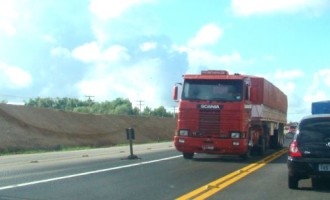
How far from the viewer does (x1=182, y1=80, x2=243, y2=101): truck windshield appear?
21422mm

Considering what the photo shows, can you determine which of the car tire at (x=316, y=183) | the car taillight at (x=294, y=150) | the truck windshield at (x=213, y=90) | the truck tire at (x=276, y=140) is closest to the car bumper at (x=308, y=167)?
the car taillight at (x=294, y=150)

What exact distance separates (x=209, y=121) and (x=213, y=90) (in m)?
1.16

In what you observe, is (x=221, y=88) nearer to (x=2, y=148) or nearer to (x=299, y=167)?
(x=299, y=167)

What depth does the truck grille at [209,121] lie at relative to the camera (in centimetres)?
2133

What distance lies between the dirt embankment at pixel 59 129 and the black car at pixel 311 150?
32.2m

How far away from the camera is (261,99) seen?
83.0 feet

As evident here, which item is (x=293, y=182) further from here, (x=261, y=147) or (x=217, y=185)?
(x=261, y=147)

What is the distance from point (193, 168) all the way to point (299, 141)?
6230 mm

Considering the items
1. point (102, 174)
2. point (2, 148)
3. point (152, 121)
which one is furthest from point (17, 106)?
point (102, 174)

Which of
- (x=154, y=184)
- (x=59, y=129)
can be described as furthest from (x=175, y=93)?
(x=59, y=129)

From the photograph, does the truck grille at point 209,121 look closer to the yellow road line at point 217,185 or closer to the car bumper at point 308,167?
the yellow road line at point 217,185

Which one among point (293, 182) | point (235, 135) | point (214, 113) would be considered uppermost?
point (214, 113)

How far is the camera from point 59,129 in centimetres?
5828

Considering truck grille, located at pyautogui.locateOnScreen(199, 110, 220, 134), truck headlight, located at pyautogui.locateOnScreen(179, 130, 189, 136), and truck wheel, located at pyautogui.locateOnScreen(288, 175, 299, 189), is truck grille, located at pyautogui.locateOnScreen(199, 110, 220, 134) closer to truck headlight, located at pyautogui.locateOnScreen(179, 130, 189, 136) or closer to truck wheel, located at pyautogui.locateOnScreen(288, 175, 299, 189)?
truck headlight, located at pyautogui.locateOnScreen(179, 130, 189, 136)
